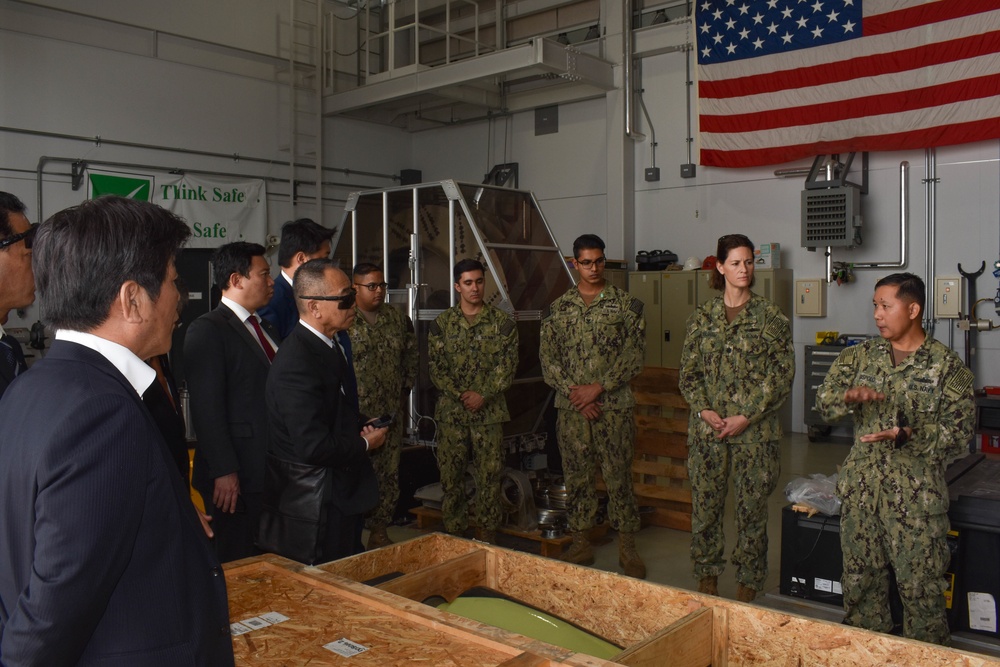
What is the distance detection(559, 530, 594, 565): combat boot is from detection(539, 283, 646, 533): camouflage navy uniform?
0.05 metres

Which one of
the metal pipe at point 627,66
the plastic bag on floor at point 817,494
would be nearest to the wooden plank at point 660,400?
the plastic bag on floor at point 817,494

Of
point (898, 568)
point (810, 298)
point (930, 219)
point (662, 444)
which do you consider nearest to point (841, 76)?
point (930, 219)

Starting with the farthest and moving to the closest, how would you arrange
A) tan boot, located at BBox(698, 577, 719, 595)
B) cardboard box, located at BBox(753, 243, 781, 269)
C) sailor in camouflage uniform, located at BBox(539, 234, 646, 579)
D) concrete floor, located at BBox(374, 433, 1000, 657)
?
cardboard box, located at BBox(753, 243, 781, 269) < sailor in camouflage uniform, located at BBox(539, 234, 646, 579) < tan boot, located at BBox(698, 577, 719, 595) < concrete floor, located at BBox(374, 433, 1000, 657)

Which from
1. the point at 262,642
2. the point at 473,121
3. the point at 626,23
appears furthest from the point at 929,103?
the point at 262,642

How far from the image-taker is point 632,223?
32.7 ft

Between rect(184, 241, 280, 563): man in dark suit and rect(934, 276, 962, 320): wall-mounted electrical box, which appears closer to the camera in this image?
rect(184, 241, 280, 563): man in dark suit

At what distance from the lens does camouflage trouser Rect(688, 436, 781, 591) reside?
3744mm

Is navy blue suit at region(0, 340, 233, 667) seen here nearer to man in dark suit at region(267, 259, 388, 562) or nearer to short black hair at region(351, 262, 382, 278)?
man in dark suit at region(267, 259, 388, 562)

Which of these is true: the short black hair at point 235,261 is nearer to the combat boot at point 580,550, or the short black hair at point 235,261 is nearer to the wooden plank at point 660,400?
the combat boot at point 580,550

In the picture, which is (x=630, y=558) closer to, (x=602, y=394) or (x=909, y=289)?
(x=602, y=394)

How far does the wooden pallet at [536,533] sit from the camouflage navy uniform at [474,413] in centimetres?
19

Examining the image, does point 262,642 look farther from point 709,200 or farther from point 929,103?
point 709,200

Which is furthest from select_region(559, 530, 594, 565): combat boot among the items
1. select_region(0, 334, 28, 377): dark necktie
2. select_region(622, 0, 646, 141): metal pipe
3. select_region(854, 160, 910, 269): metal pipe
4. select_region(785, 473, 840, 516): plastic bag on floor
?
select_region(622, 0, 646, 141): metal pipe

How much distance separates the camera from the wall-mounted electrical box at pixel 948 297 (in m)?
7.62
